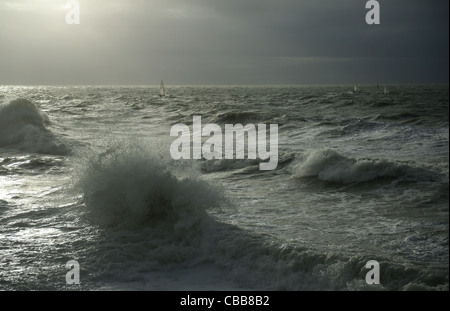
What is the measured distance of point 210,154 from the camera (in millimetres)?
16109

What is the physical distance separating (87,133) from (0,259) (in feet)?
58.6

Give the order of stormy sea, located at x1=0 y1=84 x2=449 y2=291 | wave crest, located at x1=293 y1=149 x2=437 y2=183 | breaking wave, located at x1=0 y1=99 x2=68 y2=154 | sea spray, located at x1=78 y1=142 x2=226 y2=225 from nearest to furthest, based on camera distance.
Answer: stormy sea, located at x1=0 y1=84 x2=449 y2=291, sea spray, located at x1=78 y1=142 x2=226 y2=225, wave crest, located at x1=293 y1=149 x2=437 y2=183, breaking wave, located at x1=0 y1=99 x2=68 y2=154

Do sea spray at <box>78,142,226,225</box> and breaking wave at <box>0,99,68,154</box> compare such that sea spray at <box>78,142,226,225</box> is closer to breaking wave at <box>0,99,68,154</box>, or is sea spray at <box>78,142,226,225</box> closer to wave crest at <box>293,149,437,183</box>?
wave crest at <box>293,149,437,183</box>

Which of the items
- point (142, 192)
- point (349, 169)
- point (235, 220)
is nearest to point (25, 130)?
point (142, 192)

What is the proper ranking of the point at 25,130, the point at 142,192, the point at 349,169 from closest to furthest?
1. the point at 142,192
2. the point at 349,169
3. the point at 25,130

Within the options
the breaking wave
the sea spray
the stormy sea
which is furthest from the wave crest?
the breaking wave

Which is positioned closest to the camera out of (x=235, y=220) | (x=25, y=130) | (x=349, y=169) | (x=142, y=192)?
(x=235, y=220)

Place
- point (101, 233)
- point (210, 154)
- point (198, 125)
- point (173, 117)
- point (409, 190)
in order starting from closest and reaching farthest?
1. point (101, 233)
2. point (409, 190)
3. point (210, 154)
4. point (198, 125)
5. point (173, 117)

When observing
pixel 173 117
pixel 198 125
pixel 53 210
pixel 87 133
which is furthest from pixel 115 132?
pixel 53 210

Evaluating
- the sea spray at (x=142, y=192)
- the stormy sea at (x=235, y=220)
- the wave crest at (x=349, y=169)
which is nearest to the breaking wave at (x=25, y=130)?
the stormy sea at (x=235, y=220)

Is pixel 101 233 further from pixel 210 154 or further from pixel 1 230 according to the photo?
pixel 210 154

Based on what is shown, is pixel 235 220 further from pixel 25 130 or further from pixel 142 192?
pixel 25 130

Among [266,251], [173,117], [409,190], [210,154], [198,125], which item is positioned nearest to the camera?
[266,251]

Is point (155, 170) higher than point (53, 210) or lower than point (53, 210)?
higher
